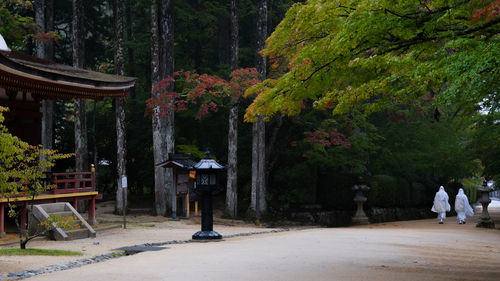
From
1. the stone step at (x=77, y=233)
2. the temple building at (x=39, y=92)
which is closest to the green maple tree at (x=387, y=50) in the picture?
the stone step at (x=77, y=233)

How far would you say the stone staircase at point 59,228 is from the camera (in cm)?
1395

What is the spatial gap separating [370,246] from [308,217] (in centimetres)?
1452

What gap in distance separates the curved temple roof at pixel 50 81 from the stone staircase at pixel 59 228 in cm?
349

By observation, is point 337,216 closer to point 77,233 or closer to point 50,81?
point 77,233

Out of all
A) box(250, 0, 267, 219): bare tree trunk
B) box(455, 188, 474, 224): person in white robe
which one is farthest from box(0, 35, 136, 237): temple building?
box(455, 188, 474, 224): person in white robe

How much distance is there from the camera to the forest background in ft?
82.1

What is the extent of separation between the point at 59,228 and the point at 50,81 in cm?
425

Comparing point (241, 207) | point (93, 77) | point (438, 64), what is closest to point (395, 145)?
point (241, 207)

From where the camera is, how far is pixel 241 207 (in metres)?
27.5

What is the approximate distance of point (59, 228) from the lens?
14.1 m

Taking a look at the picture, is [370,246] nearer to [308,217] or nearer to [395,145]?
[308,217]

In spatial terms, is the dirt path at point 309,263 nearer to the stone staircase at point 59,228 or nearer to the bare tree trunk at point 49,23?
the stone staircase at point 59,228

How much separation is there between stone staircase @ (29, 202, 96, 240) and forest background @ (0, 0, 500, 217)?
9.96 meters

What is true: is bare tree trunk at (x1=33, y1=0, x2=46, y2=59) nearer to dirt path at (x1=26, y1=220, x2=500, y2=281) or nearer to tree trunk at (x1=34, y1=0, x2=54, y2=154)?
tree trunk at (x1=34, y1=0, x2=54, y2=154)
